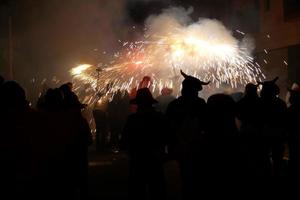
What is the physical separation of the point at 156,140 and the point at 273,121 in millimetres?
2421

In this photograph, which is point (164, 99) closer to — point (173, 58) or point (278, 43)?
point (173, 58)

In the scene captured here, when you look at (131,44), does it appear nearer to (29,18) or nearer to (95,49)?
(95,49)

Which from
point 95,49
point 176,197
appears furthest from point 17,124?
point 95,49

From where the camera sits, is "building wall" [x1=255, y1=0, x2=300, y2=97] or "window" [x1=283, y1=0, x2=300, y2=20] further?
"window" [x1=283, y1=0, x2=300, y2=20]

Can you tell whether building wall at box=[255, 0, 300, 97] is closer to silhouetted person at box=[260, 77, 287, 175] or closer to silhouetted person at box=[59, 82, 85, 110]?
silhouetted person at box=[260, 77, 287, 175]

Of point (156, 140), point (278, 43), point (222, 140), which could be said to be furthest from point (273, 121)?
point (278, 43)

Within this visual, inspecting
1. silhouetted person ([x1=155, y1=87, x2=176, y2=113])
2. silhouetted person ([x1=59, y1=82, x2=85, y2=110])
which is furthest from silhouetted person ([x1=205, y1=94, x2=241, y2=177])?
silhouetted person ([x1=155, y1=87, x2=176, y2=113])

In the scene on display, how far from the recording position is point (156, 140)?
5254 mm

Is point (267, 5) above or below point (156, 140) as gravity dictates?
above

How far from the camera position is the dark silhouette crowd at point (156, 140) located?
3148mm

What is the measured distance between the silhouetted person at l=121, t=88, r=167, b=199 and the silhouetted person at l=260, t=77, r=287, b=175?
7.12 ft

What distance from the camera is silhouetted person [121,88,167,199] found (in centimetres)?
515

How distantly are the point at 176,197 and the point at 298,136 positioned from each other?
2103 mm

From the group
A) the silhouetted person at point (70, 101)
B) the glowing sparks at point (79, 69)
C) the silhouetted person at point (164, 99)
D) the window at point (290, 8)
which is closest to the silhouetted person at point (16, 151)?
the silhouetted person at point (70, 101)
